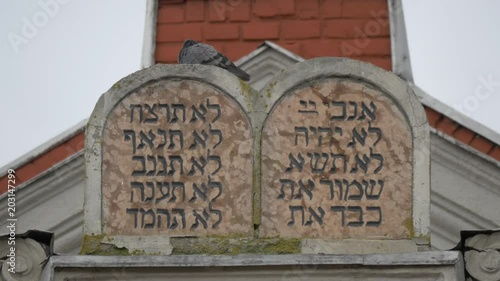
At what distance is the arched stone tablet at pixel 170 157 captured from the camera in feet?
38.8

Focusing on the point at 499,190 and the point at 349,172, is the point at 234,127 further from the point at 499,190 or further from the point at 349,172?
the point at 499,190

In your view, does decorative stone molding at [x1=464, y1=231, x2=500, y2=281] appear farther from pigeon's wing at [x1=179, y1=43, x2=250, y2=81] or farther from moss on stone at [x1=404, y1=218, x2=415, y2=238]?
pigeon's wing at [x1=179, y1=43, x2=250, y2=81]

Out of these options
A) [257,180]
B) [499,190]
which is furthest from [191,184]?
[499,190]

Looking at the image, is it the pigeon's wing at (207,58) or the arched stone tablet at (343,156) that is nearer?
the arched stone tablet at (343,156)

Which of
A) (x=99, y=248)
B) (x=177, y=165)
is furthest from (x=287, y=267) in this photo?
(x=99, y=248)

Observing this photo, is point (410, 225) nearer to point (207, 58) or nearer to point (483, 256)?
point (483, 256)

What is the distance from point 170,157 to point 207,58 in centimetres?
103

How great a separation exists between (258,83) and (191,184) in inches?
211

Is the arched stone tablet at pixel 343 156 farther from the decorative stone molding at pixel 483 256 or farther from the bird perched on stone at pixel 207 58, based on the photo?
the bird perched on stone at pixel 207 58

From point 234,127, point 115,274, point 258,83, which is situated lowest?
point 115,274

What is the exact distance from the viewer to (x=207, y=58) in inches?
502

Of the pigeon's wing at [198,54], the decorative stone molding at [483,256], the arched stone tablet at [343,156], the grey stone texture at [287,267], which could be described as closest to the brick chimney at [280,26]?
the pigeon's wing at [198,54]

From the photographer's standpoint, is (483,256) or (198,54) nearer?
(483,256)

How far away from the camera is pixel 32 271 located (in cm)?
1190
